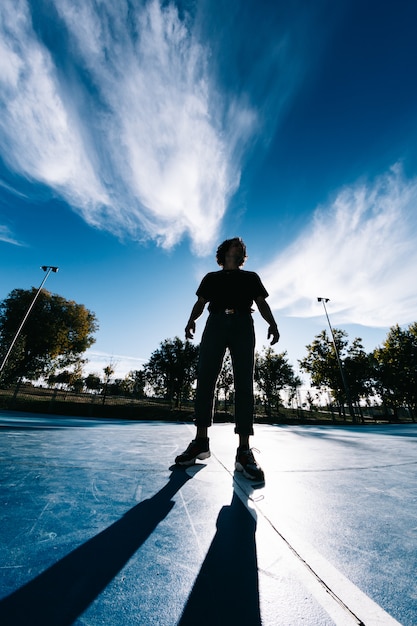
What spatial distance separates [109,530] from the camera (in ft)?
3.17

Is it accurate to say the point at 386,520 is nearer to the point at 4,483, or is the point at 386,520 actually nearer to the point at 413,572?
the point at 413,572

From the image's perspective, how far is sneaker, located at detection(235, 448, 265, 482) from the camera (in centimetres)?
176

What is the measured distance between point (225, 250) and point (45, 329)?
29265 mm

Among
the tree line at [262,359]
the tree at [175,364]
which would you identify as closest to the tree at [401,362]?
the tree line at [262,359]

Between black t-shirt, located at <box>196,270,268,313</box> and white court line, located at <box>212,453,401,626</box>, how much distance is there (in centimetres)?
180

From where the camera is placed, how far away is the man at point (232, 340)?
6.98ft

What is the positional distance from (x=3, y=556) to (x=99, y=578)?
1.01 feet

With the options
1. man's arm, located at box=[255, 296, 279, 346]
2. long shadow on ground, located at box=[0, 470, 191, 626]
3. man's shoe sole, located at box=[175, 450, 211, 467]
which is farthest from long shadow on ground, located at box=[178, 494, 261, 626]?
man's arm, located at box=[255, 296, 279, 346]

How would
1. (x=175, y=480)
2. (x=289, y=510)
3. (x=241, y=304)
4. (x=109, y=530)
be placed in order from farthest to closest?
(x=241, y=304), (x=175, y=480), (x=289, y=510), (x=109, y=530)

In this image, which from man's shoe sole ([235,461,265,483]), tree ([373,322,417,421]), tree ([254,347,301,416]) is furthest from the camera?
tree ([254,347,301,416])

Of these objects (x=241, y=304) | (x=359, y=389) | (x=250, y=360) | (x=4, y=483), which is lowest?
(x=4, y=483)

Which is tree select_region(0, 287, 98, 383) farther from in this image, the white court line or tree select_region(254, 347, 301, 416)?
the white court line

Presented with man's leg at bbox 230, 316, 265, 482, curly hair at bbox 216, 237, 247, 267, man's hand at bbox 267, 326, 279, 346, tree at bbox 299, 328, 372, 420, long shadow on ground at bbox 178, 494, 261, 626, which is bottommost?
long shadow on ground at bbox 178, 494, 261, 626

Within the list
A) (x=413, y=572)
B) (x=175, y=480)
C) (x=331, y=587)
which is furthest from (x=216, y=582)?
(x=175, y=480)
